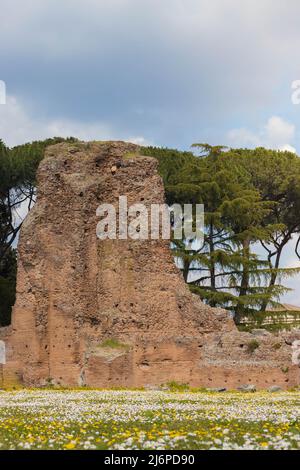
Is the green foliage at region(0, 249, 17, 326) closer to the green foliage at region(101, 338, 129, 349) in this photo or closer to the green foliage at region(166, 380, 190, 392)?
the green foliage at region(101, 338, 129, 349)

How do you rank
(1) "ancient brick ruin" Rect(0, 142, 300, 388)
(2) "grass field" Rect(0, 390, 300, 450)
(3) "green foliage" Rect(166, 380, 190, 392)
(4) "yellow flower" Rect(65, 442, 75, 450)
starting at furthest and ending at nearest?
(1) "ancient brick ruin" Rect(0, 142, 300, 388), (3) "green foliage" Rect(166, 380, 190, 392), (2) "grass field" Rect(0, 390, 300, 450), (4) "yellow flower" Rect(65, 442, 75, 450)

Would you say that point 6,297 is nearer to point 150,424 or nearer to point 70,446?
point 150,424

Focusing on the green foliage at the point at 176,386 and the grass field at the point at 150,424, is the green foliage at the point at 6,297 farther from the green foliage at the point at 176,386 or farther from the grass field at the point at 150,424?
the grass field at the point at 150,424

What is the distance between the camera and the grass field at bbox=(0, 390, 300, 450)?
8.95 meters

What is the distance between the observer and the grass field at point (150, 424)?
352 inches

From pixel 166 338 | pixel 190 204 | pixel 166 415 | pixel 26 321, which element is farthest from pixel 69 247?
pixel 166 415

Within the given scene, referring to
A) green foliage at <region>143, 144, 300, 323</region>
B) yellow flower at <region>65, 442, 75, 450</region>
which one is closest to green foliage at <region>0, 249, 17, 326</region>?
green foliage at <region>143, 144, 300, 323</region>

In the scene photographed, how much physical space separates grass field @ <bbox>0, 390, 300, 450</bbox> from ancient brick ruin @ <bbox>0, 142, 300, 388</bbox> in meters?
6.97

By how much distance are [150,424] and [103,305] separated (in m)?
15.5

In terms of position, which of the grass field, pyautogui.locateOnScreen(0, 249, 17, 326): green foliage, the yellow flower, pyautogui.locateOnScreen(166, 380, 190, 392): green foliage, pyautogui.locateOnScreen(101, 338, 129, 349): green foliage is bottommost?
pyautogui.locateOnScreen(166, 380, 190, 392): green foliage

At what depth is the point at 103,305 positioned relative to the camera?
87.5ft

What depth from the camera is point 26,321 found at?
25906mm

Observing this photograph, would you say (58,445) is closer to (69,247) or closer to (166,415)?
(166,415)

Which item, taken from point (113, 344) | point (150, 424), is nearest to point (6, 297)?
point (113, 344)
